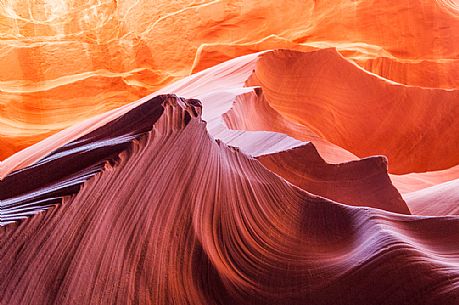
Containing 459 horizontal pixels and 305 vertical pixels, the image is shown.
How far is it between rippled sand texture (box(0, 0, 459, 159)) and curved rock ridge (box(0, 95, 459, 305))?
352 centimetres

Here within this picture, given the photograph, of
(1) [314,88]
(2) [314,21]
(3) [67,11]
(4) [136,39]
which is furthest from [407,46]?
(3) [67,11]

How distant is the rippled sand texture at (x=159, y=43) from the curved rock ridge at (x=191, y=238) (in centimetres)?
352

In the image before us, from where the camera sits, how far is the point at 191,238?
0.92 meters

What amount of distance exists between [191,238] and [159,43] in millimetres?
4932

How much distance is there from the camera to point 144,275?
81cm

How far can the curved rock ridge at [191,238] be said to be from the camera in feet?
2.45

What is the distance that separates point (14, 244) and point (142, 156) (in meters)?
0.30

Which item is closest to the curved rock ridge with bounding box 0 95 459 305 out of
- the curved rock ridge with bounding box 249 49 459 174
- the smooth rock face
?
the smooth rock face

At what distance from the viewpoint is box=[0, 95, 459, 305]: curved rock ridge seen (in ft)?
2.45

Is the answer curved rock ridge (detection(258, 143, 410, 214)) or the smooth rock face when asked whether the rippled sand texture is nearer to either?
the smooth rock face

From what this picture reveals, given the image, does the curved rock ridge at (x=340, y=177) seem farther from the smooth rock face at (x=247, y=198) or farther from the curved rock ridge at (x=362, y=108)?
the curved rock ridge at (x=362, y=108)

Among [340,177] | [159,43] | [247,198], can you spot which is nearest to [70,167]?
[247,198]

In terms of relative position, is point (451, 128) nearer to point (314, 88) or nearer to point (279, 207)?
point (314, 88)

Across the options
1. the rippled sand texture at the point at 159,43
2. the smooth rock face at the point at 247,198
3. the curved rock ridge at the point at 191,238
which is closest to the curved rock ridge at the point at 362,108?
the smooth rock face at the point at 247,198
